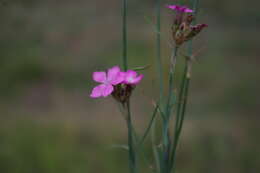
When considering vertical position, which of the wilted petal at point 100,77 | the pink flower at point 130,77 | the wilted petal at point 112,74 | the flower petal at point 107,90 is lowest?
the wilted petal at point 100,77

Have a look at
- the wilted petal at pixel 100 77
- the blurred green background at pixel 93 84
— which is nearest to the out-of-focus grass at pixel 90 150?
the blurred green background at pixel 93 84

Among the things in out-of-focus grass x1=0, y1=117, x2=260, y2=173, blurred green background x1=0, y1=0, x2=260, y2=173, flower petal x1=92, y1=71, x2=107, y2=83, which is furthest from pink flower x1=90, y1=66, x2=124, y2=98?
out-of-focus grass x1=0, y1=117, x2=260, y2=173

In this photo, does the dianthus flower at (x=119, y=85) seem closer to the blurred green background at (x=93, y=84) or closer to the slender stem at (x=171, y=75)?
the slender stem at (x=171, y=75)

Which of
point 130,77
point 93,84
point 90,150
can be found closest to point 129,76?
point 130,77

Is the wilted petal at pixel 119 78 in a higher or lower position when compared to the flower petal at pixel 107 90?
higher

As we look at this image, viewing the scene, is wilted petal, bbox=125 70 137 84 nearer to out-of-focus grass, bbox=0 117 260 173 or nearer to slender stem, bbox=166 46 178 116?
slender stem, bbox=166 46 178 116

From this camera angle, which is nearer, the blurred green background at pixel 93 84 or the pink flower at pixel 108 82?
the pink flower at pixel 108 82

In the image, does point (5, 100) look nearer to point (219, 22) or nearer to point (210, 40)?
point (210, 40)

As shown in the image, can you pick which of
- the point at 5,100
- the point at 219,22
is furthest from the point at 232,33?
the point at 5,100

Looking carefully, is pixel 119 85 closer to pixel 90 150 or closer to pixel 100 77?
pixel 100 77
